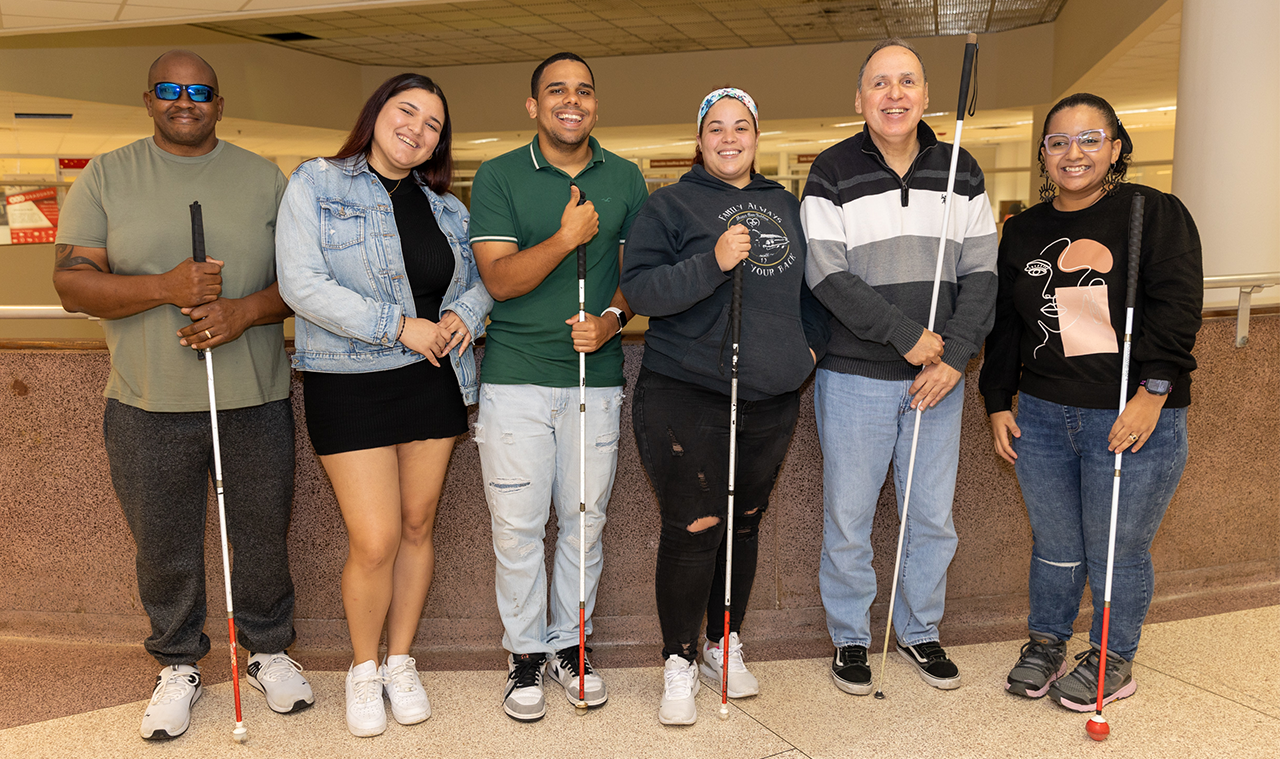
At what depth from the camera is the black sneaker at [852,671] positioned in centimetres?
272

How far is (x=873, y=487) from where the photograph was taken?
2.67 meters

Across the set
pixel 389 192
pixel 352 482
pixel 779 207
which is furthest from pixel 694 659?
pixel 389 192

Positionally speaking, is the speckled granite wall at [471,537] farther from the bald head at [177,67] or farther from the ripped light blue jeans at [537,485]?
the bald head at [177,67]

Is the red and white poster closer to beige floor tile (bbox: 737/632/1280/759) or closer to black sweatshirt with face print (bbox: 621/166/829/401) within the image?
black sweatshirt with face print (bbox: 621/166/829/401)

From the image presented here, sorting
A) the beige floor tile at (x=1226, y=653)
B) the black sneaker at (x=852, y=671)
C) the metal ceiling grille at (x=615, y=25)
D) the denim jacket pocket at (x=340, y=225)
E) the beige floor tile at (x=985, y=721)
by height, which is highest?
the metal ceiling grille at (x=615, y=25)

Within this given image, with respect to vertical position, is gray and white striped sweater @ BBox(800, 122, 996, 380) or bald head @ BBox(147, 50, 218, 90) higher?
bald head @ BBox(147, 50, 218, 90)

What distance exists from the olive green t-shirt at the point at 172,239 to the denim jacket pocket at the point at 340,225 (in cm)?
28

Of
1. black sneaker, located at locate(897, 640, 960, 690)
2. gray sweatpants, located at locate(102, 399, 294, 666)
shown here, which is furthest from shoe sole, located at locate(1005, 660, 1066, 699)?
gray sweatpants, located at locate(102, 399, 294, 666)

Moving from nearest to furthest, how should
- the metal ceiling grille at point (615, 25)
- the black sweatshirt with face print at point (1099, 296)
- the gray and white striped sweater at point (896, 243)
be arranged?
the black sweatshirt with face print at point (1099, 296), the gray and white striped sweater at point (896, 243), the metal ceiling grille at point (615, 25)

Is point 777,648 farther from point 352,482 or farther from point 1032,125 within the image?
point 1032,125

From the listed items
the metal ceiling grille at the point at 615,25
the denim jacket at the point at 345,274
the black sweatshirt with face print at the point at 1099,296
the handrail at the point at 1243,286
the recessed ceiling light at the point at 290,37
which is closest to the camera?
Result: the denim jacket at the point at 345,274

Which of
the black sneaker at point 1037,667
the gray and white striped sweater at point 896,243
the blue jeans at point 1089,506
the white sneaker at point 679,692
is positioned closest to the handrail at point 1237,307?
the blue jeans at point 1089,506

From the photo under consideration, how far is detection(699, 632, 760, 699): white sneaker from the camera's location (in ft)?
8.80

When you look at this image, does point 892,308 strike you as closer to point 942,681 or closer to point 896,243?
point 896,243
